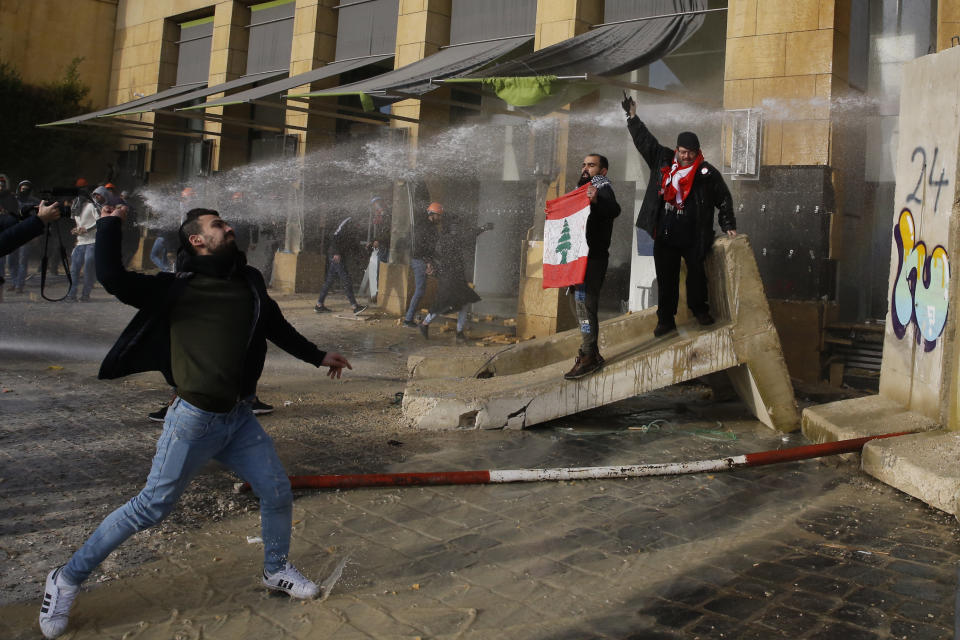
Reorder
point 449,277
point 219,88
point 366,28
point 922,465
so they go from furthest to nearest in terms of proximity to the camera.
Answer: point 219,88 < point 366,28 < point 449,277 < point 922,465

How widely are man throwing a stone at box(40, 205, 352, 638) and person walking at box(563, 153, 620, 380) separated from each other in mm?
3342

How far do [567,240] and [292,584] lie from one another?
3.84 meters

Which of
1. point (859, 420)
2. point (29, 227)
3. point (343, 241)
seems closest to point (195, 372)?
point (29, 227)

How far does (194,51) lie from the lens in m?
20.8

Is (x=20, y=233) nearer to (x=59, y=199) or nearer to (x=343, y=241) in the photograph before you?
(x=59, y=199)

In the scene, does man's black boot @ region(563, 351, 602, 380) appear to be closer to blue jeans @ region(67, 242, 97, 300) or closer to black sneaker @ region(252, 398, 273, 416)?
black sneaker @ region(252, 398, 273, 416)

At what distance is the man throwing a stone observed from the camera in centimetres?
327

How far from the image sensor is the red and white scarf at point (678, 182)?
22.1 ft

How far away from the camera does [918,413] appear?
6059mm

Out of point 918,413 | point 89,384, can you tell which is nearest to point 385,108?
point 89,384

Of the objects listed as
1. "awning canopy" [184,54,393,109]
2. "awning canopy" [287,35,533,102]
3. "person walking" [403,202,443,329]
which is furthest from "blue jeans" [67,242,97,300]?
"person walking" [403,202,443,329]

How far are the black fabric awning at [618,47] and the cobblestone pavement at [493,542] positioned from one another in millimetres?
5002

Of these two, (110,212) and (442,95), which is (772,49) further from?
(110,212)

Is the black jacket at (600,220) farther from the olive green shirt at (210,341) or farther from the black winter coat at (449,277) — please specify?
the black winter coat at (449,277)
